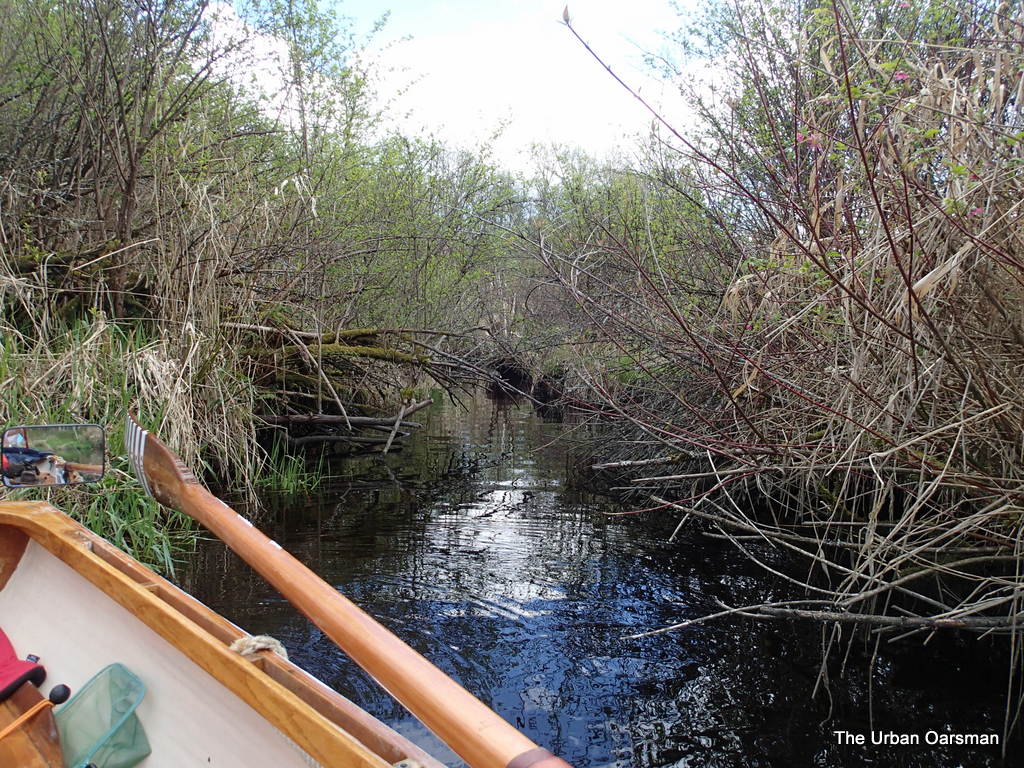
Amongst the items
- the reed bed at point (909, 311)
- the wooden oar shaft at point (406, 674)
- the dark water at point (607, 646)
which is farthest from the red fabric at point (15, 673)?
the reed bed at point (909, 311)

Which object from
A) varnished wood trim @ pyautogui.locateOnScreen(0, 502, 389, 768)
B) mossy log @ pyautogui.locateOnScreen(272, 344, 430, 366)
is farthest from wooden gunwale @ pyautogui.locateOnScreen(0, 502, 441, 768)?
mossy log @ pyautogui.locateOnScreen(272, 344, 430, 366)

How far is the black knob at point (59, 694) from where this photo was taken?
210 cm

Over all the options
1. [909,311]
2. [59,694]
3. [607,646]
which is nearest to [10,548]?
[59,694]

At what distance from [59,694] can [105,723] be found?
28cm

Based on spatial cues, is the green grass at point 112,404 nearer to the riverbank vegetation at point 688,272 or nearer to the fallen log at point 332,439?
the riverbank vegetation at point 688,272

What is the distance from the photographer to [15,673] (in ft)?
7.20

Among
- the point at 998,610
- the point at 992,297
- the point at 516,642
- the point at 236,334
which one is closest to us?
the point at 992,297

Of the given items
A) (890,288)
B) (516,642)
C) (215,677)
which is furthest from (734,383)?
(215,677)

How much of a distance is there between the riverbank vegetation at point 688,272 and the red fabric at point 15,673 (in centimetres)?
208

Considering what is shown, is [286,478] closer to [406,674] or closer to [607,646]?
[607,646]

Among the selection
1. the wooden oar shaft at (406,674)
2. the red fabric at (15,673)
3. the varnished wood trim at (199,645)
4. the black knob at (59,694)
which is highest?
the wooden oar shaft at (406,674)

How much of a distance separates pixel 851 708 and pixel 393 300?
8995 mm

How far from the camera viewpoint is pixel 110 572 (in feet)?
7.07

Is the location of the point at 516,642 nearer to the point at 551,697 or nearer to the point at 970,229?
the point at 551,697
